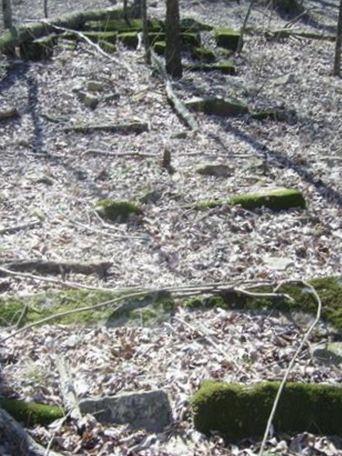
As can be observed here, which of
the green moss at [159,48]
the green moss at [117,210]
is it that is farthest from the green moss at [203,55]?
the green moss at [117,210]

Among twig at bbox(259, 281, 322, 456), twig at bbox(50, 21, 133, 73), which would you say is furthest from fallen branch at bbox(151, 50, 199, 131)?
twig at bbox(259, 281, 322, 456)

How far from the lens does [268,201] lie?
8.08 m

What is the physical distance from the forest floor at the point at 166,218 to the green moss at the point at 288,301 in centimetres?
14

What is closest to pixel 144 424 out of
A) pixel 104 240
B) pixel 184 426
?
pixel 184 426

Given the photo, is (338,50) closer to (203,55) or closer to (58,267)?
(203,55)

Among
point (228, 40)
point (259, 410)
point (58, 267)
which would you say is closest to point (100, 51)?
point (228, 40)

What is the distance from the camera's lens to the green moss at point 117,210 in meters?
7.91

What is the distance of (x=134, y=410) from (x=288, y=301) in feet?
6.29

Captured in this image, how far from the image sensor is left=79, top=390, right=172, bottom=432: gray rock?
457 centimetres

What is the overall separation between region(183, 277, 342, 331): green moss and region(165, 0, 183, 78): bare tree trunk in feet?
27.5

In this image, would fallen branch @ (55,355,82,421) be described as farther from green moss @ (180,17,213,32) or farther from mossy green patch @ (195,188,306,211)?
green moss @ (180,17,213,32)

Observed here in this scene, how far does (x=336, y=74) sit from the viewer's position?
572 inches

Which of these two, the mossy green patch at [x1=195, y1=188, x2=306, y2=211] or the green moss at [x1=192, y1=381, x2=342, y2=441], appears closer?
the green moss at [x1=192, y1=381, x2=342, y2=441]

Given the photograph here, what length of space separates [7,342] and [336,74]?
1136cm
